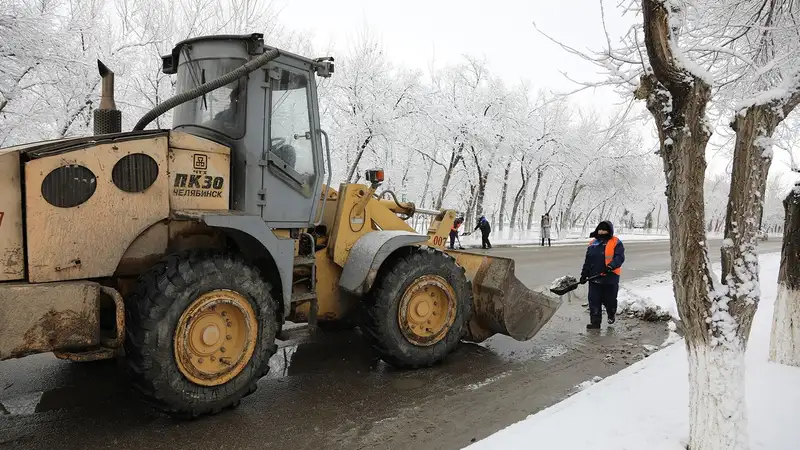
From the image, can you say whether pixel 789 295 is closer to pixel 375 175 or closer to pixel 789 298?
pixel 789 298

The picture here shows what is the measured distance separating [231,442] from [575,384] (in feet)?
10.4

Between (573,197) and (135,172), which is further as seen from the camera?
(573,197)

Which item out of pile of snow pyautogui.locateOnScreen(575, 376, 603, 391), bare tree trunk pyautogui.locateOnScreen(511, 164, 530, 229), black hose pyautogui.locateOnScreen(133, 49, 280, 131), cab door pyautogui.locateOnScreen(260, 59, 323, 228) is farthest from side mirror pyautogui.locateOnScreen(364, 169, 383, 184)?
bare tree trunk pyautogui.locateOnScreen(511, 164, 530, 229)

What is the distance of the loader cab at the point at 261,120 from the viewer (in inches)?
163

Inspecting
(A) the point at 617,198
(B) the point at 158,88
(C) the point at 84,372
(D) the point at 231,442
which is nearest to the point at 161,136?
(D) the point at 231,442

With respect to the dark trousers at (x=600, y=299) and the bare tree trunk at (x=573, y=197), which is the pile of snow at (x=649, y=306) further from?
the bare tree trunk at (x=573, y=197)

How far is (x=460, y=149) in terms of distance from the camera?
97.9 ft

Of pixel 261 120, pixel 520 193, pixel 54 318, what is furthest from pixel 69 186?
pixel 520 193

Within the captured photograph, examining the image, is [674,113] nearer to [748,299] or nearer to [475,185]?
[748,299]

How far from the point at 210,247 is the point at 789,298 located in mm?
5560

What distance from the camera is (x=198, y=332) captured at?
11.9 ft

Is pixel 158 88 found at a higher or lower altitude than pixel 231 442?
higher

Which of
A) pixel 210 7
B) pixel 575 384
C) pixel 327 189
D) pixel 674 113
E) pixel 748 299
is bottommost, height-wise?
pixel 575 384

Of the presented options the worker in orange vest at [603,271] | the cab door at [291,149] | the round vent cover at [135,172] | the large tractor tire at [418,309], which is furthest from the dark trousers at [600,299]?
the round vent cover at [135,172]
